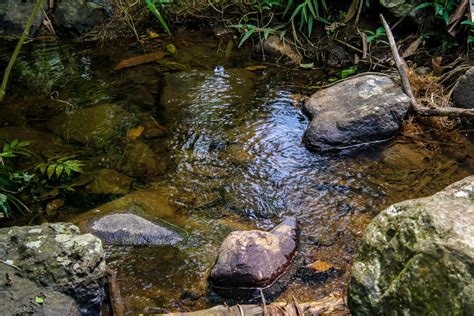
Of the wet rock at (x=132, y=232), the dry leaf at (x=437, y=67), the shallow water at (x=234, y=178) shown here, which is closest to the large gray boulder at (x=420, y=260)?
the shallow water at (x=234, y=178)

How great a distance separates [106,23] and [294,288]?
571 cm

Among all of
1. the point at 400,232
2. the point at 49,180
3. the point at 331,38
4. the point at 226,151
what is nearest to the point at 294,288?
the point at 400,232

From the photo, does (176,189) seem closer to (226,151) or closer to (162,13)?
(226,151)

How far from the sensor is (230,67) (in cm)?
611

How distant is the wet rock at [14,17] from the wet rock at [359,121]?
16.4 feet

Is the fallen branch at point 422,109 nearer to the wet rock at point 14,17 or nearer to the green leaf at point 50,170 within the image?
the green leaf at point 50,170

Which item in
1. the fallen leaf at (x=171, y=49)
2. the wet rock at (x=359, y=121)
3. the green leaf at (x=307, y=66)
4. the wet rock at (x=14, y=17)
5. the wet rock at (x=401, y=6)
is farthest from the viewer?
the wet rock at (x=14, y=17)

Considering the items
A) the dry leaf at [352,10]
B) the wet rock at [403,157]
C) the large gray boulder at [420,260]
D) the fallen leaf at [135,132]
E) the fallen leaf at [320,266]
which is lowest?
the wet rock at [403,157]

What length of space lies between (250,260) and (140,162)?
5.73 feet

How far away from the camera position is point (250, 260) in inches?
117

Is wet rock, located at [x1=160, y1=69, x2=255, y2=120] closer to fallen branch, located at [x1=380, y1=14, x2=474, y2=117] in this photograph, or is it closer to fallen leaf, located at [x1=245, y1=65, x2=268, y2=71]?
fallen leaf, located at [x1=245, y1=65, x2=268, y2=71]

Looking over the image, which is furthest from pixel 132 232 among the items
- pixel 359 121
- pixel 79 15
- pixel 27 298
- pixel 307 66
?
pixel 79 15

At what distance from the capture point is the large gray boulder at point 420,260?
5.81 feet

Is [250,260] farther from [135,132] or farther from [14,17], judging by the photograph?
[14,17]
